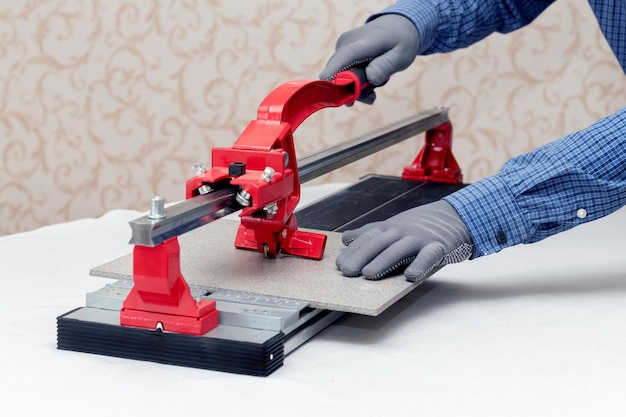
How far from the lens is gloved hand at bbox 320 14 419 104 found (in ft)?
4.98

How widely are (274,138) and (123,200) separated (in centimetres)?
167

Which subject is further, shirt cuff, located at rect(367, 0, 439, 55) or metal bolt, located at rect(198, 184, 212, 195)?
shirt cuff, located at rect(367, 0, 439, 55)

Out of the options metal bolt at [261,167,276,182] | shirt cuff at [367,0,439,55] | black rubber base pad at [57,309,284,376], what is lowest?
black rubber base pad at [57,309,284,376]

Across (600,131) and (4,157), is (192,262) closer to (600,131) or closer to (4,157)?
(600,131)

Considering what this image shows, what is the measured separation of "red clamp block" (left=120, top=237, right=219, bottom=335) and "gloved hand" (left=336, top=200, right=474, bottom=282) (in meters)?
0.21

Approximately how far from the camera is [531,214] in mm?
1241

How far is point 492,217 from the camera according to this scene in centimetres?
124

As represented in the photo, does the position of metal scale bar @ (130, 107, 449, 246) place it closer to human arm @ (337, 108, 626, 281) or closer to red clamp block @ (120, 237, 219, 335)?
red clamp block @ (120, 237, 219, 335)

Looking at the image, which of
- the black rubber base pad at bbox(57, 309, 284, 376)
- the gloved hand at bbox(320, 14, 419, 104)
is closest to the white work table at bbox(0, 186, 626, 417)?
the black rubber base pad at bbox(57, 309, 284, 376)

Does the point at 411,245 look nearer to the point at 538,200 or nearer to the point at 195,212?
the point at 538,200

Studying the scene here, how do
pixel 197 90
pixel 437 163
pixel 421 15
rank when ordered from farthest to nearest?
pixel 197 90
pixel 437 163
pixel 421 15

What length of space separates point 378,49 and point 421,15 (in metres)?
0.16

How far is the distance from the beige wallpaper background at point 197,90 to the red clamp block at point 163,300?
5.27 feet

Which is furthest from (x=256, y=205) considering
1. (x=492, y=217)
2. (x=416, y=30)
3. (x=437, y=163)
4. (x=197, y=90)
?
(x=197, y=90)
